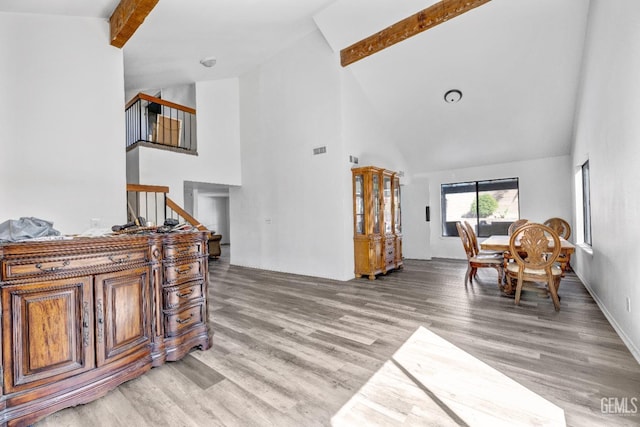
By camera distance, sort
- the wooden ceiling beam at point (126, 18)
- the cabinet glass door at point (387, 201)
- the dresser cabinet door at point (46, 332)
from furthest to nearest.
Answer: the cabinet glass door at point (387, 201), the wooden ceiling beam at point (126, 18), the dresser cabinet door at point (46, 332)

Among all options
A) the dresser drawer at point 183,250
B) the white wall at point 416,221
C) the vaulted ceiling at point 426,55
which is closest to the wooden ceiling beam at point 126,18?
the vaulted ceiling at point 426,55

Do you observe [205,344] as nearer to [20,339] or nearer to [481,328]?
[20,339]

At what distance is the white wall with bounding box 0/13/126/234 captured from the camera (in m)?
3.25

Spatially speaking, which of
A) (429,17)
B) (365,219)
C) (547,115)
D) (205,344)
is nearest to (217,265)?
(365,219)

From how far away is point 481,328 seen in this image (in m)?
2.94

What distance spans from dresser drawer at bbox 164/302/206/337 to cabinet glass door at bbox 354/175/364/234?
136 inches

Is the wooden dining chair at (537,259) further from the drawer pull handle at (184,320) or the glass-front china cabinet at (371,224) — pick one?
the drawer pull handle at (184,320)

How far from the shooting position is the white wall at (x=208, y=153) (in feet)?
18.2

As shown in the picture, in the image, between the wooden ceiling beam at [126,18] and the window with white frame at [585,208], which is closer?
the wooden ceiling beam at [126,18]

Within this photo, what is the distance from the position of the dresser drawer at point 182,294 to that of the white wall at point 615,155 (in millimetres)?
3551

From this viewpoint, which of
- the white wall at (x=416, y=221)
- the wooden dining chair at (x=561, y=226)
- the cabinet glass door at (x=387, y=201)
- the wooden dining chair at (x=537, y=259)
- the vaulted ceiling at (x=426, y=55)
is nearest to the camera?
the wooden dining chair at (x=537, y=259)

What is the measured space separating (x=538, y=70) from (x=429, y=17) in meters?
2.00

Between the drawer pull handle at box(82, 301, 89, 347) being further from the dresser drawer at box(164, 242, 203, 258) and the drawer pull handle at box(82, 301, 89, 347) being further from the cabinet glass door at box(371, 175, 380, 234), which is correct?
the cabinet glass door at box(371, 175, 380, 234)

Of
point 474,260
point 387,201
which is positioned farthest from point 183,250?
point 387,201
